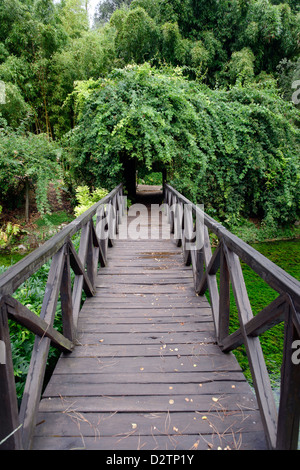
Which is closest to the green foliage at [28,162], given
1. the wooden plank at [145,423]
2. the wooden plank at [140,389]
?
the wooden plank at [140,389]

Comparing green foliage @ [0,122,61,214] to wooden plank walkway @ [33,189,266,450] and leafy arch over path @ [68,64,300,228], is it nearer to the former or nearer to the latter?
leafy arch over path @ [68,64,300,228]

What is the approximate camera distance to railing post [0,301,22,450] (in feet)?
3.94

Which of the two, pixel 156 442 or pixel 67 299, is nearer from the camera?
pixel 156 442

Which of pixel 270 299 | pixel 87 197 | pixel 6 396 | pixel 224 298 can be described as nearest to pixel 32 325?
pixel 6 396

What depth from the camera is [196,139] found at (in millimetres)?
8047

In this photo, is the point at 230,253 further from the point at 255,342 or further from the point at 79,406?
the point at 79,406

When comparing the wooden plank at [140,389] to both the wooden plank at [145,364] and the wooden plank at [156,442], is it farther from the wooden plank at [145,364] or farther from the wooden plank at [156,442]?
the wooden plank at [156,442]

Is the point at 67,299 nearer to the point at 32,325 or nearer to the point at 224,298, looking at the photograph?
the point at 32,325

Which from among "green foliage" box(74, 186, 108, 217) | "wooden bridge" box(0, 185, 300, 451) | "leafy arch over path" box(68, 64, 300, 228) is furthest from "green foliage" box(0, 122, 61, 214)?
"wooden bridge" box(0, 185, 300, 451)

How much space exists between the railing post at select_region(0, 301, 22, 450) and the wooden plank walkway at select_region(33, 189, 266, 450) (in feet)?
0.89

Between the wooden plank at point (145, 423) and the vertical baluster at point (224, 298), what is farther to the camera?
the vertical baluster at point (224, 298)

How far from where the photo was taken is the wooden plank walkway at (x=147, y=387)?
154 cm

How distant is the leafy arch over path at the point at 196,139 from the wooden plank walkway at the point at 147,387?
4.26 metres

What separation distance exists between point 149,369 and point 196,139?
7034 mm
